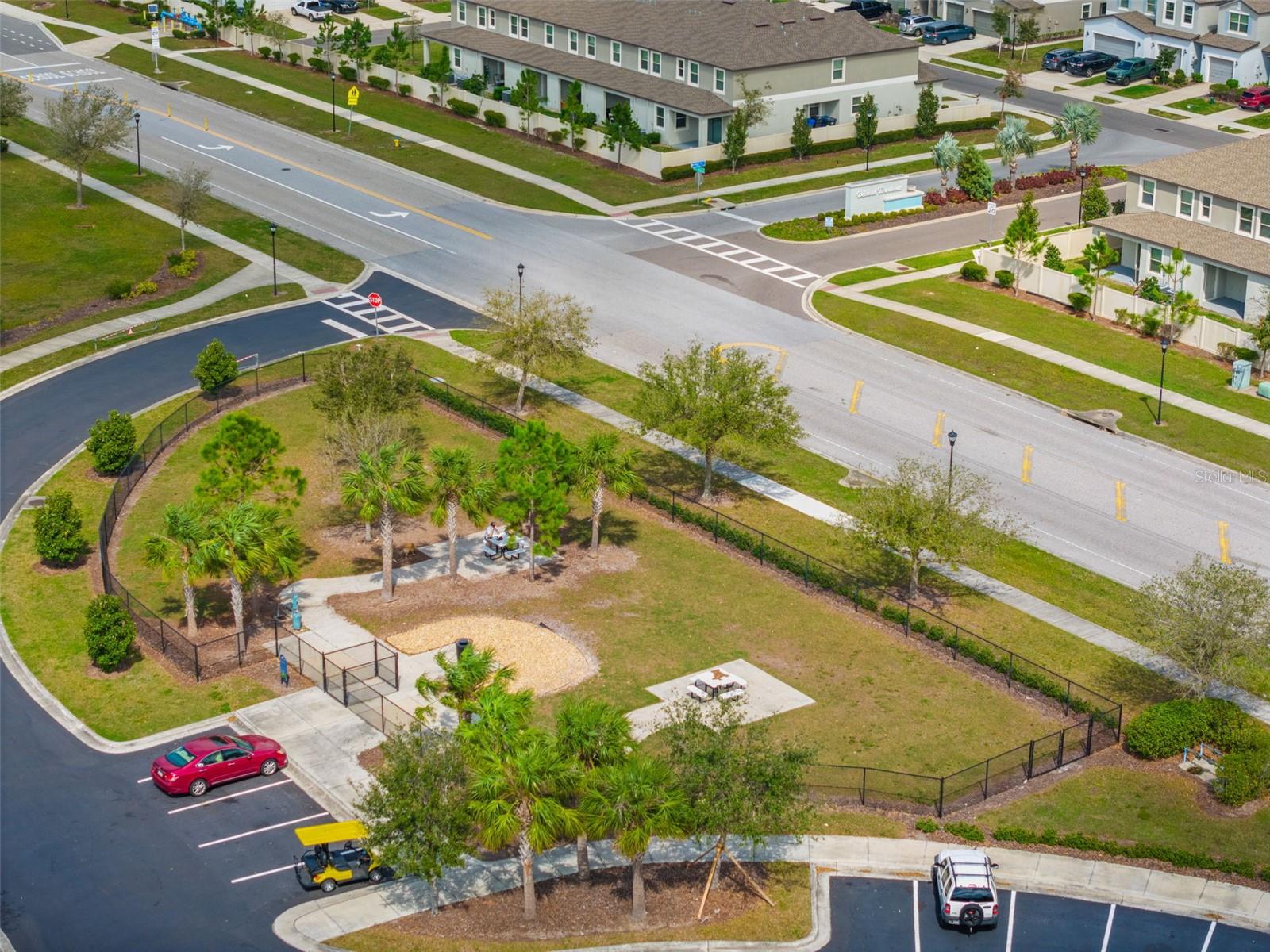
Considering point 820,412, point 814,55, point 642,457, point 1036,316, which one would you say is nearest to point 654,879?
point 642,457

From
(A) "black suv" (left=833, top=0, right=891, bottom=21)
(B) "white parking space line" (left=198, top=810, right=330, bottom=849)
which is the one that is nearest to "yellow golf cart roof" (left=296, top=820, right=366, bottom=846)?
(B) "white parking space line" (left=198, top=810, right=330, bottom=849)

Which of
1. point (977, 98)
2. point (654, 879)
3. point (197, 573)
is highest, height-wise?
point (977, 98)

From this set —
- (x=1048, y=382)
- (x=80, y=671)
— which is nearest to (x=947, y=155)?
(x=1048, y=382)

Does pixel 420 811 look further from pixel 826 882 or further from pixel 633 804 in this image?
pixel 826 882

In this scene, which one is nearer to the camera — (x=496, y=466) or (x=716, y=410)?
(x=496, y=466)

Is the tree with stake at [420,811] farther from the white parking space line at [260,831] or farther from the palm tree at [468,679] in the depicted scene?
the white parking space line at [260,831]

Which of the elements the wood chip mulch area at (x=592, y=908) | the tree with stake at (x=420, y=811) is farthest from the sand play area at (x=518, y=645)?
the tree with stake at (x=420, y=811)

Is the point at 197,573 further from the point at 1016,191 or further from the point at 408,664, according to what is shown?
the point at 1016,191
